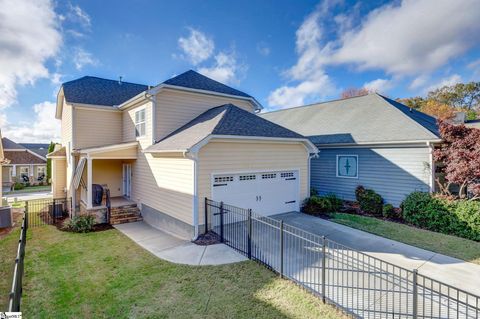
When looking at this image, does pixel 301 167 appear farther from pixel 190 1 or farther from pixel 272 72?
pixel 272 72

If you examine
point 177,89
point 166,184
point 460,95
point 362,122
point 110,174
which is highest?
point 460,95

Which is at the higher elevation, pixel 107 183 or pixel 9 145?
pixel 9 145

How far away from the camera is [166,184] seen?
423 inches

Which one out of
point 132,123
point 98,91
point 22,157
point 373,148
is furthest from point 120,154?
point 22,157

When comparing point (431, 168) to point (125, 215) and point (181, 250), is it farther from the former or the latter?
point (125, 215)

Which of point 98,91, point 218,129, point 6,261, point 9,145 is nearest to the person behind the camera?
point 6,261

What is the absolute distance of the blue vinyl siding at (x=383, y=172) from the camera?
462 inches

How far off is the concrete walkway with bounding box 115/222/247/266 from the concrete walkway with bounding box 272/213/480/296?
3.80 meters

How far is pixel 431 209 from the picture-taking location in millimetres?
10297

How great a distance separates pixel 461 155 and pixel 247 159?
8504mm

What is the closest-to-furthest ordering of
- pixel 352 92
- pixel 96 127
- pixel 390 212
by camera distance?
pixel 390 212
pixel 96 127
pixel 352 92

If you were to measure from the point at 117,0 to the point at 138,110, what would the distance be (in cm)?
505

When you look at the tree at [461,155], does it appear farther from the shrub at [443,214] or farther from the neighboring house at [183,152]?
the neighboring house at [183,152]

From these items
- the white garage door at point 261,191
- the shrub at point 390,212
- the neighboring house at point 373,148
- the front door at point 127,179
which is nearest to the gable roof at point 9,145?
the front door at point 127,179
